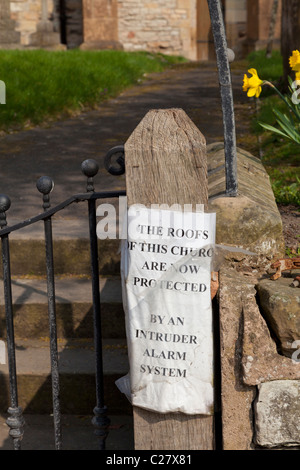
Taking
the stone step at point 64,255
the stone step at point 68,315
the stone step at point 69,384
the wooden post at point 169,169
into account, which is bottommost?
the stone step at point 69,384

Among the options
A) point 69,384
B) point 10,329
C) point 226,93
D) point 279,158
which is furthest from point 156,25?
point 10,329

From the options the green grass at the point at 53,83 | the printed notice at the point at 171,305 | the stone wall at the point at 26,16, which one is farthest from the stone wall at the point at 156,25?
the printed notice at the point at 171,305

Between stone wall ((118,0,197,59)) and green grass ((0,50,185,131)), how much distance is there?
639 cm

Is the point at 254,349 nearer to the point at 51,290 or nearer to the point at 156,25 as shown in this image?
the point at 51,290

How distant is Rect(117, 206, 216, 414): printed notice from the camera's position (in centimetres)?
259

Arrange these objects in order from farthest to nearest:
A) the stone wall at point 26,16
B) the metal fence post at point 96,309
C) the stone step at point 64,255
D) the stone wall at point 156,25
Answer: the stone wall at point 156,25 → the stone wall at point 26,16 → the stone step at point 64,255 → the metal fence post at point 96,309

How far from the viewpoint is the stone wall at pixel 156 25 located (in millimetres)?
18406

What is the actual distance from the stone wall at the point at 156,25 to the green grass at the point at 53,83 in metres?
6.39

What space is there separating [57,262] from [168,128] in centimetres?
177

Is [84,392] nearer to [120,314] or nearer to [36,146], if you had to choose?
[120,314]

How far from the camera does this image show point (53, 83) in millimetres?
9234

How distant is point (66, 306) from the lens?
12.7 feet

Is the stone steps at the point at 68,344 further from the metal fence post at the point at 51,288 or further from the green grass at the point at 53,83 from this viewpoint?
the green grass at the point at 53,83
